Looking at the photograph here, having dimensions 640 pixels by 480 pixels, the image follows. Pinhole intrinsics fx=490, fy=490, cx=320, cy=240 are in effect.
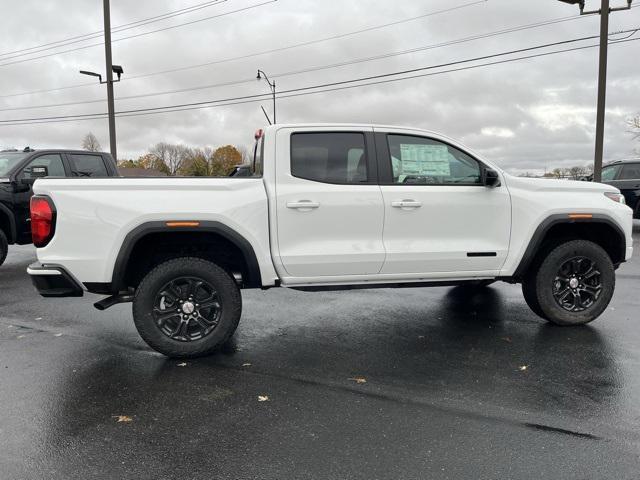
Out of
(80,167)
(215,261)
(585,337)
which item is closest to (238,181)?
(215,261)

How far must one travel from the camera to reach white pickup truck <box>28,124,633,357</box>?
13.0 feet

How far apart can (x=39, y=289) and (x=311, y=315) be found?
280 cm

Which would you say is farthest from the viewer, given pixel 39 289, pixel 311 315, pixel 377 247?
pixel 311 315

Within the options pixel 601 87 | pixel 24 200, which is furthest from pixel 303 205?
pixel 601 87

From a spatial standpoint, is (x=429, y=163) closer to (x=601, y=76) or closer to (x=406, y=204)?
(x=406, y=204)

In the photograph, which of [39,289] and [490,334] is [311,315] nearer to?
[490,334]

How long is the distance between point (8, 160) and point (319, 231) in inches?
288

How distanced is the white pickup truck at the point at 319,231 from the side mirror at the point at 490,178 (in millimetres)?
18

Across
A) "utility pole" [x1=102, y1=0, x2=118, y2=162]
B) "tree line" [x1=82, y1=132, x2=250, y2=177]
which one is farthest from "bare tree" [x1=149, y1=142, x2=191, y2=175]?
"utility pole" [x1=102, y1=0, x2=118, y2=162]

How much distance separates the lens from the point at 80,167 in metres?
9.35

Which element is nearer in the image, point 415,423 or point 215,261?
point 415,423

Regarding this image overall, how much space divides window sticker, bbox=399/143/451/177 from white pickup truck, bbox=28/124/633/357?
11 millimetres

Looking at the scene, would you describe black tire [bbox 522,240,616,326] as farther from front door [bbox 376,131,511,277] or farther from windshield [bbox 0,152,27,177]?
windshield [bbox 0,152,27,177]

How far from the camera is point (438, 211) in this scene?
4516mm
